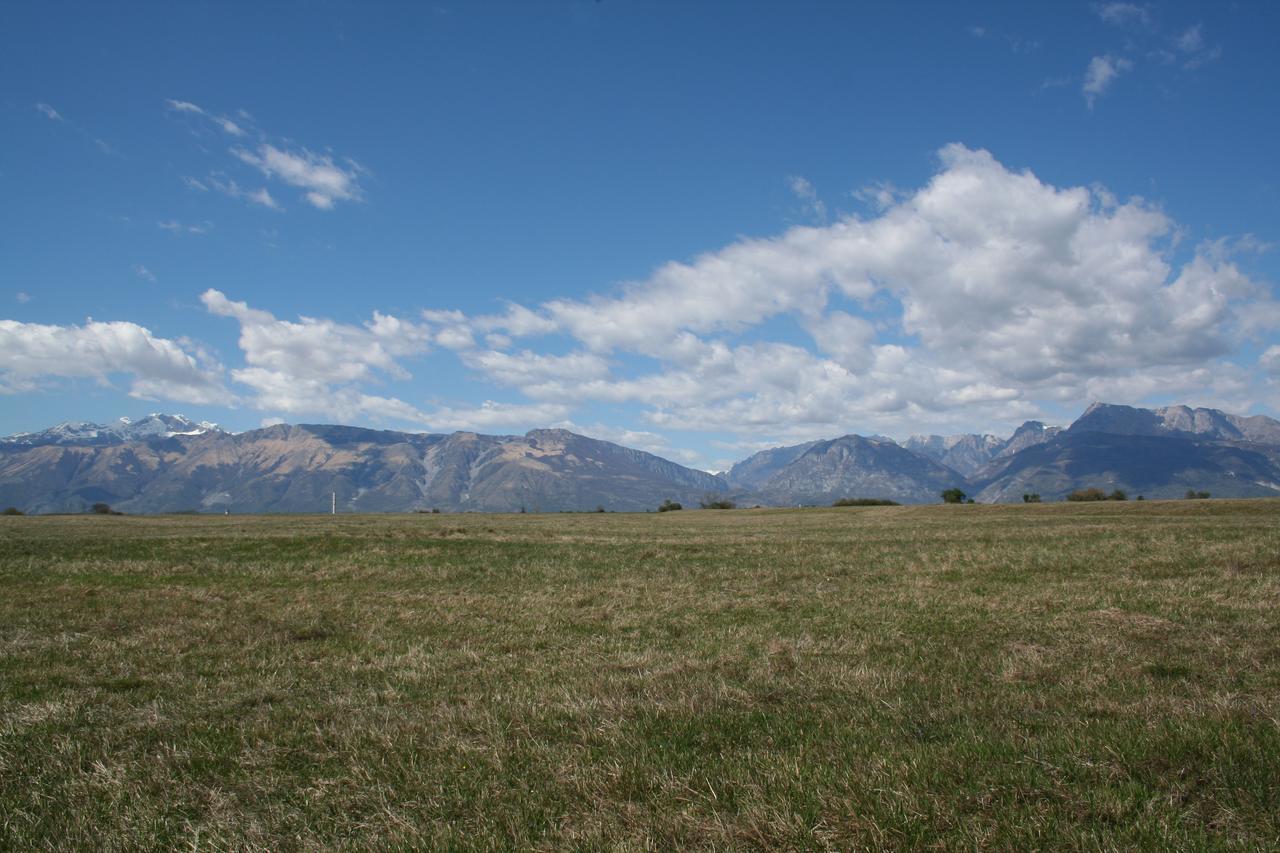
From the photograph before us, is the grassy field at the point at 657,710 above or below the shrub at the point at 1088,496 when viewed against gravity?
below

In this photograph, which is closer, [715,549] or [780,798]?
[780,798]

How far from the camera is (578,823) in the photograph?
6.11m

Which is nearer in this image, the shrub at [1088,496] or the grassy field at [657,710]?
the grassy field at [657,710]

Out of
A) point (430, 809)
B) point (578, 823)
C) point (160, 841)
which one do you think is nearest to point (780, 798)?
point (578, 823)

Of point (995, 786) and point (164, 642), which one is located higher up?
point (995, 786)

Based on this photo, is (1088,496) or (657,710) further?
(1088,496)

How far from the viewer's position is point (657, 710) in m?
9.51

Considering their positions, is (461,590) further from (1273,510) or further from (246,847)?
(1273,510)

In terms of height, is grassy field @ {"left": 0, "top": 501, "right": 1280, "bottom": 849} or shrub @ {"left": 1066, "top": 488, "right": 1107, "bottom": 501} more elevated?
shrub @ {"left": 1066, "top": 488, "right": 1107, "bottom": 501}

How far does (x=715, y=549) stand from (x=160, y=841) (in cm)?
3140

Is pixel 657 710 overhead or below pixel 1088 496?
below

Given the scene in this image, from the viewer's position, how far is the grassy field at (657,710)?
5.91m

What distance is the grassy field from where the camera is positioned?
5914 mm

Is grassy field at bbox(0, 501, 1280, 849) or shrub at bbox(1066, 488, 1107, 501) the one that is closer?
grassy field at bbox(0, 501, 1280, 849)
